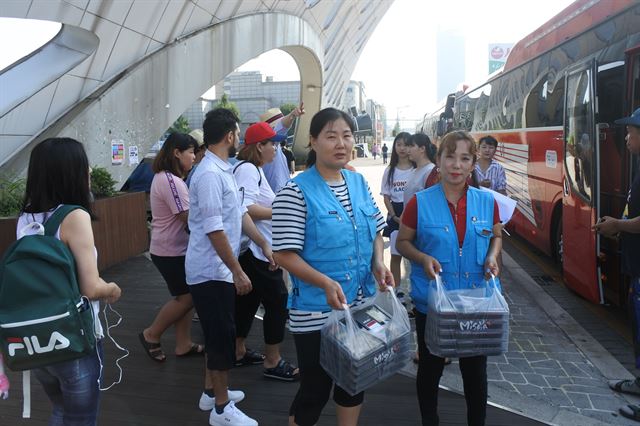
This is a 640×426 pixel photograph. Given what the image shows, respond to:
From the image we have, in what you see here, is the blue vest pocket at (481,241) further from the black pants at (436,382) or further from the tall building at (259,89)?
the tall building at (259,89)

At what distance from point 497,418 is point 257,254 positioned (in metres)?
2.08

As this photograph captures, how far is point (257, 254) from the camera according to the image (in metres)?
4.27

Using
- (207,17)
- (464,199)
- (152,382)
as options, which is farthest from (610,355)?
(207,17)

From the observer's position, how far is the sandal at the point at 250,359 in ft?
15.4

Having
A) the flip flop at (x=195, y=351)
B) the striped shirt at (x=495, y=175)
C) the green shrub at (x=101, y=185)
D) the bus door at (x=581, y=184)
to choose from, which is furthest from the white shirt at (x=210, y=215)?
the green shrub at (x=101, y=185)

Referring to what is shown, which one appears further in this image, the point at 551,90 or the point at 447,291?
the point at 551,90

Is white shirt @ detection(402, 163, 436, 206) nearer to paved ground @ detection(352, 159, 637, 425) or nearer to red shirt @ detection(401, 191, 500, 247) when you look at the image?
paved ground @ detection(352, 159, 637, 425)

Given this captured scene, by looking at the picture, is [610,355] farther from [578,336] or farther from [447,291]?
[447,291]

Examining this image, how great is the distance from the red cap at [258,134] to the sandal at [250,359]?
1810mm

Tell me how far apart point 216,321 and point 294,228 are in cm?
116

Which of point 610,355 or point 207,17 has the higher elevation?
point 207,17

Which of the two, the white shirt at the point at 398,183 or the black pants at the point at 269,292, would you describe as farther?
the white shirt at the point at 398,183

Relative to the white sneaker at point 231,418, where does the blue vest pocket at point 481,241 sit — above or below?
above

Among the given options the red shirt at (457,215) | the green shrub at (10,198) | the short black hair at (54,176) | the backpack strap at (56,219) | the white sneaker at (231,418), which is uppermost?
the short black hair at (54,176)
